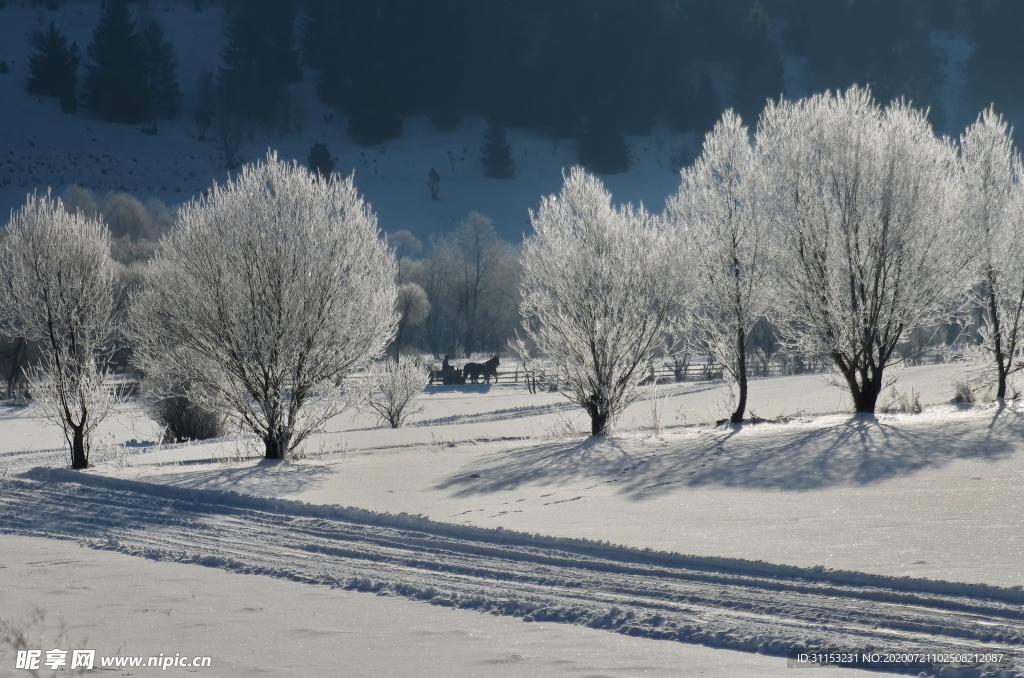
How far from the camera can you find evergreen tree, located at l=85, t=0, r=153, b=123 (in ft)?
404

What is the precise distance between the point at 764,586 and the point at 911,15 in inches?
8161

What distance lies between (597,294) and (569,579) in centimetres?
1147

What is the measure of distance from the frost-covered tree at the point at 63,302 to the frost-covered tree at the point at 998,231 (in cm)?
1869

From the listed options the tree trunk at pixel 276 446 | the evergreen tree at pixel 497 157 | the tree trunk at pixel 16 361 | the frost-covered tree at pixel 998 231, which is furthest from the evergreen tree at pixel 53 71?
the frost-covered tree at pixel 998 231

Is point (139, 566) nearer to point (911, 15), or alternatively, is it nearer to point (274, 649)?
point (274, 649)

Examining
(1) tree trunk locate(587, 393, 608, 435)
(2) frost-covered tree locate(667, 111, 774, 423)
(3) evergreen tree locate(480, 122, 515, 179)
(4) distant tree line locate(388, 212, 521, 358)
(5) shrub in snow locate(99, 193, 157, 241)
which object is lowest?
(1) tree trunk locate(587, 393, 608, 435)

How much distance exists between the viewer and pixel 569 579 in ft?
22.7

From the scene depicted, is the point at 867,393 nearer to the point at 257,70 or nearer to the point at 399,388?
the point at 399,388

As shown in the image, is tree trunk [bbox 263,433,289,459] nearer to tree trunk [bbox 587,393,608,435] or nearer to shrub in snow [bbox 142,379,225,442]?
tree trunk [bbox 587,393,608,435]

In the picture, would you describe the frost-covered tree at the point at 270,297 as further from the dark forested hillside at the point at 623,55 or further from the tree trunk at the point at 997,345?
the dark forested hillside at the point at 623,55

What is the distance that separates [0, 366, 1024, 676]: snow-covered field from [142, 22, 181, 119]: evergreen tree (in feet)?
417

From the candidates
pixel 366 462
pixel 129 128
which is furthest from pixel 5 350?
pixel 129 128

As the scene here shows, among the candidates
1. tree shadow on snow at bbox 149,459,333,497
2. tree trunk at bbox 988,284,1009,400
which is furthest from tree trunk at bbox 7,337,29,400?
tree trunk at bbox 988,284,1009,400

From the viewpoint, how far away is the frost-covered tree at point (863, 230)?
1716 centimetres
